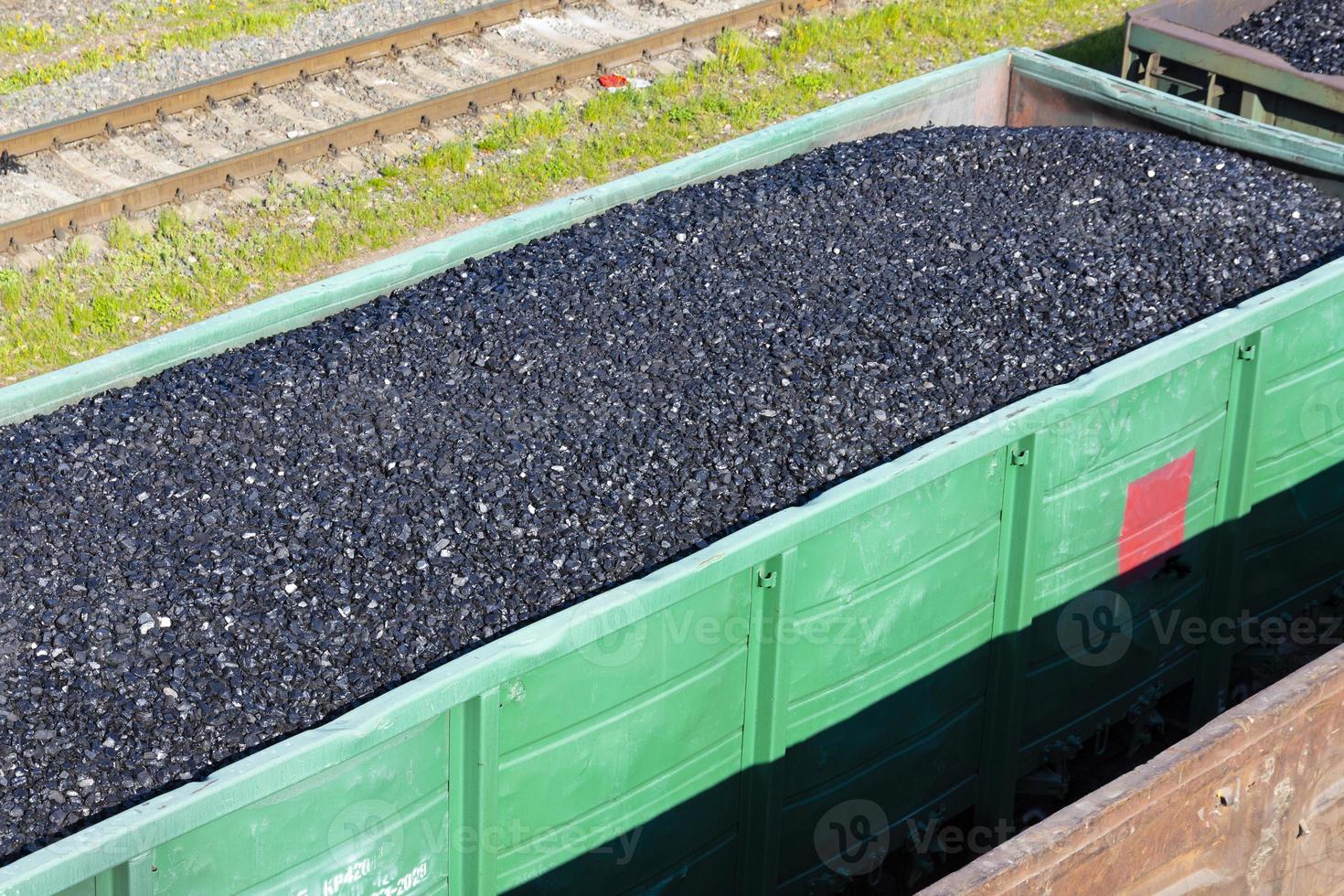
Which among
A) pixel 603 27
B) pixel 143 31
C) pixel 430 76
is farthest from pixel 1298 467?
pixel 143 31

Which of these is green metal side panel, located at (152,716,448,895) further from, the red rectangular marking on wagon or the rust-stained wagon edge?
the red rectangular marking on wagon

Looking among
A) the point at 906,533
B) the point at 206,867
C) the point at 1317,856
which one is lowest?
the point at 1317,856

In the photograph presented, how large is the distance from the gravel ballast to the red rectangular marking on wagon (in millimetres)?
501

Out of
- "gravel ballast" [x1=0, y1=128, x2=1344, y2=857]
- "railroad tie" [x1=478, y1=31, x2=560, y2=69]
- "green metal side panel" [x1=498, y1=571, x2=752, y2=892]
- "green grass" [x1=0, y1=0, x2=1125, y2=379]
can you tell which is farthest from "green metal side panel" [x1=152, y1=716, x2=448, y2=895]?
"railroad tie" [x1=478, y1=31, x2=560, y2=69]

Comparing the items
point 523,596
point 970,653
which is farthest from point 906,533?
point 523,596

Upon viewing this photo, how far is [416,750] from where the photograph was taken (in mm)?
3533

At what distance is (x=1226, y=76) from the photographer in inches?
311

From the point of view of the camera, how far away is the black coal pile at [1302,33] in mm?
8227

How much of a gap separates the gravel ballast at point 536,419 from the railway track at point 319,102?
3.86 metres

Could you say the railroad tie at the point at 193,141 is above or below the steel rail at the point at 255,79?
below

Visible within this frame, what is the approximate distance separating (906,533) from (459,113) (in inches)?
256

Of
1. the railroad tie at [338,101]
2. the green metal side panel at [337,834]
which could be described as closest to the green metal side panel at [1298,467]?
the green metal side panel at [337,834]

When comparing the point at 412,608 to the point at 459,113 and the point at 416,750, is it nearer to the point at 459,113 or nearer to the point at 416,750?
the point at 416,750

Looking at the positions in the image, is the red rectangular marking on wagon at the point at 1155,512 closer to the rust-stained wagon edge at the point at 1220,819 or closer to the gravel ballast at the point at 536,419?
the gravel ballast at the point at 536,419
